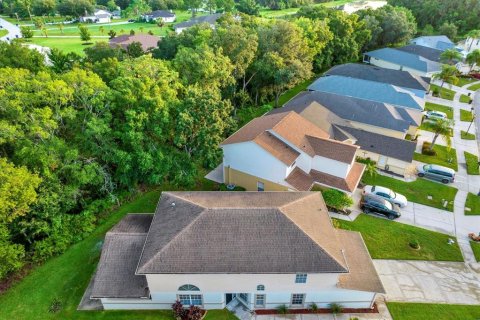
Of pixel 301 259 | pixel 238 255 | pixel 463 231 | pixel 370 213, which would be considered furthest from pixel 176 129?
pixel 463 231

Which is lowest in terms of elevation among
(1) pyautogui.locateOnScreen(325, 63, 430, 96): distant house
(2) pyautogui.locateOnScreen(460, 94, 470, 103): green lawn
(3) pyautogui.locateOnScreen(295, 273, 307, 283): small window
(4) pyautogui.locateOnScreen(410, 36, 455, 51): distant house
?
(3) pyautogui.locateOnScreen(295, 273, 307, 283): small window

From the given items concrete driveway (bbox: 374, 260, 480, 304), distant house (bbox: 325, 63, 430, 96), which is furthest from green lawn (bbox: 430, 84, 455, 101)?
concrete driveway (bbox: 374, 260, 480, 304)

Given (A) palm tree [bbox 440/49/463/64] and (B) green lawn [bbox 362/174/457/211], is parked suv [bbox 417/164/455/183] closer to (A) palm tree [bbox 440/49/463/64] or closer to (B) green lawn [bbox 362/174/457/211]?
(B) green lawn [bbox 362/174/457/211]

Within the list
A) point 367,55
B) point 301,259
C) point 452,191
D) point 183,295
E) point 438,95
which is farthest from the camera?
point 367,55

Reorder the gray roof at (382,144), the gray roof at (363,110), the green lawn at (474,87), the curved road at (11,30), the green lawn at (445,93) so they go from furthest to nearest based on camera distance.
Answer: the curved road at (11,30), the green lawn at (474,87), the green lawn at (445,93), the gray roof at (363,110), the gray roof at (382,144)

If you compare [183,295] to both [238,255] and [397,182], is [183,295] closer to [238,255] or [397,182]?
[238,255]

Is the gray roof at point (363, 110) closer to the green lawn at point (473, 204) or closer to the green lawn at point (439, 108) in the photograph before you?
the green lawn at point (439, 108)

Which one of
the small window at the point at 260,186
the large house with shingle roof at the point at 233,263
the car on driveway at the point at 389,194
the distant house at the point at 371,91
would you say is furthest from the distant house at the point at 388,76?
the large house with shingle roof at the point at 233,263
